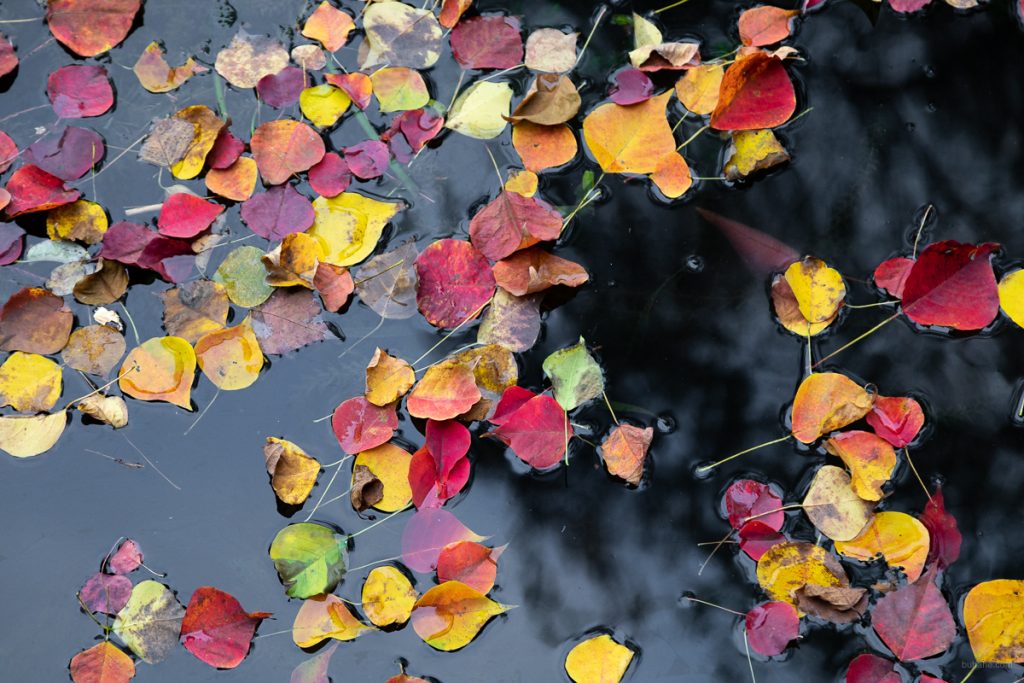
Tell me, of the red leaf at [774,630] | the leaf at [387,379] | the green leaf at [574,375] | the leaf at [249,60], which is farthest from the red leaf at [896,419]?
the leaf at [249,60]

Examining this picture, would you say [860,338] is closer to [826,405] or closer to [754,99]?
[826,405]

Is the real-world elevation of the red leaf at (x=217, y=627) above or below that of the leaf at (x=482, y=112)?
below

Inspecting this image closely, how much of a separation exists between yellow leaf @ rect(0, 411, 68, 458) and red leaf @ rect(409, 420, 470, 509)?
708 millimetres

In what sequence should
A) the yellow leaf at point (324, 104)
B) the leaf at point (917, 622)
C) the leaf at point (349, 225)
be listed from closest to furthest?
1. the leaf at point (917, 622)
2. the leaf at point (349, 225)
3. the yellow leaf at point (324, 104)

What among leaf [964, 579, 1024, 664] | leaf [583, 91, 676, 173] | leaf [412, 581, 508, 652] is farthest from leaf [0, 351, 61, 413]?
leaf [964, 579, 1024, 664]

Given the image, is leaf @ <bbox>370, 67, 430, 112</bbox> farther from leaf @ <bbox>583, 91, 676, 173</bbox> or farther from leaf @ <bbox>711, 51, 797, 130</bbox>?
leaf @ <bbox>711, 51, 797, 130</bbox>

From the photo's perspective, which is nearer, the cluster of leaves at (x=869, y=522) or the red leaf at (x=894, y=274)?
the cluster of leaves at (x=869, y=522)

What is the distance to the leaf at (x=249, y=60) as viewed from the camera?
186 cm

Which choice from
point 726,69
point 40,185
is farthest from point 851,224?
point 40,185

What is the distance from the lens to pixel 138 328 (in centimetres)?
170

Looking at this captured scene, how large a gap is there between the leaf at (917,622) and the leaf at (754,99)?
0.95m

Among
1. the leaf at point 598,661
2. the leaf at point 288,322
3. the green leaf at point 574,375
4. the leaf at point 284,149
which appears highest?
the leaf at point 284,149

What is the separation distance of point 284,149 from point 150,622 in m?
0.96

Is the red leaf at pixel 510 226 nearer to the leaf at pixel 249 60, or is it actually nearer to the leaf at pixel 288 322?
the leaf at pixel 288 322
